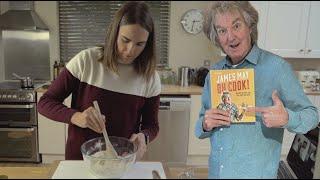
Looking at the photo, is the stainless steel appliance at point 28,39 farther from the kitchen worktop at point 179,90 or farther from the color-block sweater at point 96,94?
the color-block sweater at point 96,94

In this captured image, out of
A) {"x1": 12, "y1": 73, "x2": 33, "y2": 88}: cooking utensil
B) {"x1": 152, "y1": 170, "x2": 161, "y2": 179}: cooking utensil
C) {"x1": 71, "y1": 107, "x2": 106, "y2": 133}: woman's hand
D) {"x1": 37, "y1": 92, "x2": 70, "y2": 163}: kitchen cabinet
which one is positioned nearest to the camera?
{"x1": 152, "y1": 170, "x2": 161, "y2": 179}: cooking utensil

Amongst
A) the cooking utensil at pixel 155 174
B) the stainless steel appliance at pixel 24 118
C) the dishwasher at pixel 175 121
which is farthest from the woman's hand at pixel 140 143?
the stainless steel appliance at pixel 24 118

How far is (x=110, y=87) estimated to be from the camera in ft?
2.66

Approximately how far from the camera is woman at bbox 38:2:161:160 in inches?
30.3

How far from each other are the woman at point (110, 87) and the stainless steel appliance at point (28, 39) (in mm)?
1210

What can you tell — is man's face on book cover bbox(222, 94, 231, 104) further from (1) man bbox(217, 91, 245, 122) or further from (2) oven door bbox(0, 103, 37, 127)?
(2) oven door bbox(0, 103, 37, 127)

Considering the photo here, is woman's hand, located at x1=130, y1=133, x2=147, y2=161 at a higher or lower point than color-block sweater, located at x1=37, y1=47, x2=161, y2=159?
lower

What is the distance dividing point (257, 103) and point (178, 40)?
183 centimetres

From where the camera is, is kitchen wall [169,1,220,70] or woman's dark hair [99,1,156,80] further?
kitchen wall [169,1,220,70]

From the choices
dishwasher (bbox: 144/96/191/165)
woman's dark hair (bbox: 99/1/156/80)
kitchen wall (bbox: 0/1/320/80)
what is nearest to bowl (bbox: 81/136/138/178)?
woman's dark hair (bbox: 99/1/156/80)

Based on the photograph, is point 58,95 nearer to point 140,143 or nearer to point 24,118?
Answer: point 140,143

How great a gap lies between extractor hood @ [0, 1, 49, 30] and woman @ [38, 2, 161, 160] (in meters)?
1.30

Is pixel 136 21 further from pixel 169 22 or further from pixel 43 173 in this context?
pixel 169 22

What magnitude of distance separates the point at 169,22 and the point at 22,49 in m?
1.09
